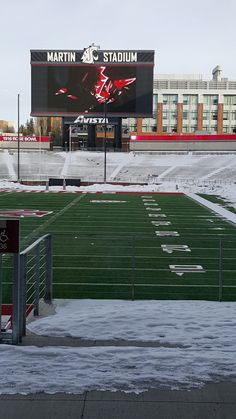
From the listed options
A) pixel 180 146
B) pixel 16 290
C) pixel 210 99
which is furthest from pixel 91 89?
pixel 16 290

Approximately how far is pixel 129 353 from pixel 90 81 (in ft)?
201

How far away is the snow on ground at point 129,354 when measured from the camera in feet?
13.7

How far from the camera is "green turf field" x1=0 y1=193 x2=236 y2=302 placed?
348 inches

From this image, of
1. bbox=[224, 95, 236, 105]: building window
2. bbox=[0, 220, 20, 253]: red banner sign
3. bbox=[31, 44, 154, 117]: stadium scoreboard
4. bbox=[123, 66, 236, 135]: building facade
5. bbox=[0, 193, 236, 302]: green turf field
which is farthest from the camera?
bbox=[224, 95, 236, 105]: building window

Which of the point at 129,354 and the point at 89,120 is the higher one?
the point at 89,120

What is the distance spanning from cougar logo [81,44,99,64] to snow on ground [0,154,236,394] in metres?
59.6

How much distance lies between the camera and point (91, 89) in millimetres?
63875

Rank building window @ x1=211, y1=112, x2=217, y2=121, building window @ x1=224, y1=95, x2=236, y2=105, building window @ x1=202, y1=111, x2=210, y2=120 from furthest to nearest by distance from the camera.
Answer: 1. building window @ x1=211, y1=112, x2=217, y2=121
2. building window @ x1=202, y1=111, x2=210, y2=120
3. building window @ x1=224, y1=95, x2=236, y2=105

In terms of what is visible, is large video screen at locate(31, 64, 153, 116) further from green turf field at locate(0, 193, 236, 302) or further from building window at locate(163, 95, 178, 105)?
building window at locate(163, 95, 178, 105)

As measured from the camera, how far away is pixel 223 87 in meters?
112

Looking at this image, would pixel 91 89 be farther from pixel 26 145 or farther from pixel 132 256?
pixel 132 256

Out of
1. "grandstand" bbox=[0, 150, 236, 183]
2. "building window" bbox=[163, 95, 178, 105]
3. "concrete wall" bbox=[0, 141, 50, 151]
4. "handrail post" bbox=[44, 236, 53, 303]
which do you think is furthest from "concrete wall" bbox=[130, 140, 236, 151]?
"handrail post" bbox=[44, 236, 53, 303]

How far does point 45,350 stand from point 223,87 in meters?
112

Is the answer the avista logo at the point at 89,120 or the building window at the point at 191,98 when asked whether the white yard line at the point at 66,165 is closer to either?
the avista logo at the point at 89,120
